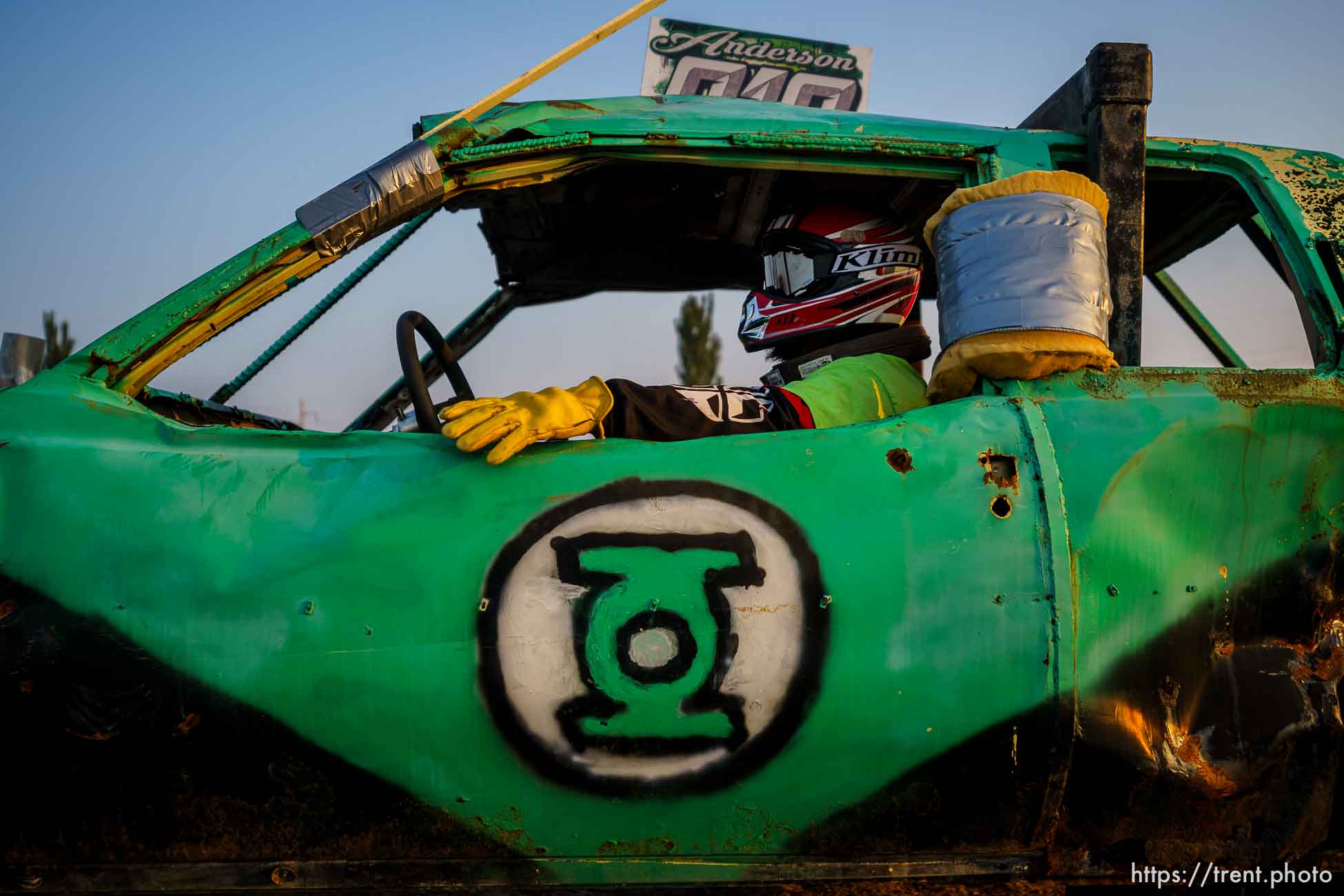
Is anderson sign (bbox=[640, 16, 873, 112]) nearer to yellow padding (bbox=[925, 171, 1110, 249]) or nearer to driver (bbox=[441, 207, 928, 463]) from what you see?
driver (bbox=[441, 207, 928, 463])

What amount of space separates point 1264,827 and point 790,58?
2.33 meters

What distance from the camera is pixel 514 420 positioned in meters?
1.67

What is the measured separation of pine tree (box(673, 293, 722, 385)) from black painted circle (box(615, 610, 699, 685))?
20189mm

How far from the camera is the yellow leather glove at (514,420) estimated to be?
1646 mm

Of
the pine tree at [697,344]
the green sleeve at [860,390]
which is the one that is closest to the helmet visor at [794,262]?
the green sleeve at [860,390]

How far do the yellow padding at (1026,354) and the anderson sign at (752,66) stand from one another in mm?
1258

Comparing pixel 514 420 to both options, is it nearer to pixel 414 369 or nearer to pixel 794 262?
pixel 414 369

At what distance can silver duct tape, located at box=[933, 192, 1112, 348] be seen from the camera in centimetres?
177

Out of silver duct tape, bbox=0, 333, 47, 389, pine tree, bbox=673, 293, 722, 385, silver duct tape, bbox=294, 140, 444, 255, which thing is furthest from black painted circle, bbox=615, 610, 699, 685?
pine tree, bbox=673, 293, 722, 385

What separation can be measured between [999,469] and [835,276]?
945 mm

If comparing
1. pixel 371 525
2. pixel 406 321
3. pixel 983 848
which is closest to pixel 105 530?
pixel 371 525

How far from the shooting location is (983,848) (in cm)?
165

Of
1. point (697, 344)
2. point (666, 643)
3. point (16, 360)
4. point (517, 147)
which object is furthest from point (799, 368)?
point (697, 344)

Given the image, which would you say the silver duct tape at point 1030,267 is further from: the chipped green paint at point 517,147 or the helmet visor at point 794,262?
the chipped green paint at point 517,147
